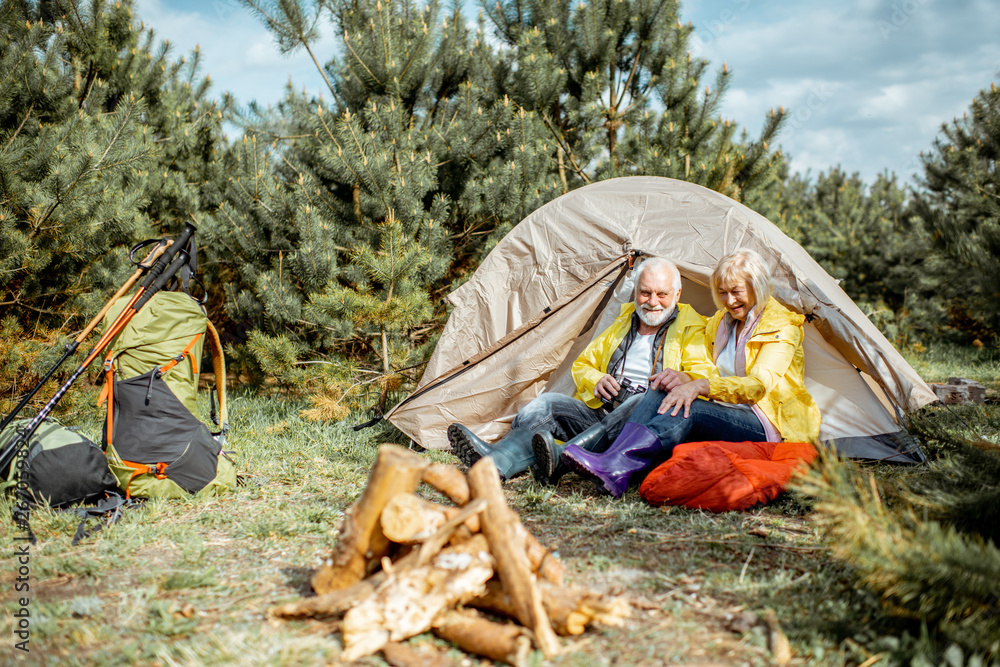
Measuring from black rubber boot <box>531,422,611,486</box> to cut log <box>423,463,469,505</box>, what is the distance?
104 centimetres

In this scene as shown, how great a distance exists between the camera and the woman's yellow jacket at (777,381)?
3.12 m

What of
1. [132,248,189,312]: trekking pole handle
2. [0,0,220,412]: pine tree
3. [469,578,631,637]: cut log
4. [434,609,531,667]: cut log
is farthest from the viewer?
[0,0,220,412]: pine tree

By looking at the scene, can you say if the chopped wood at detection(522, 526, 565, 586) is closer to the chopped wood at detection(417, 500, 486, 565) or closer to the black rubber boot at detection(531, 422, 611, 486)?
the chopped wood at detection(417, 500, 486, 565)

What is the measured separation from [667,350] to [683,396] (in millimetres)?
501

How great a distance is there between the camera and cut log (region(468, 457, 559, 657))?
1689 mm

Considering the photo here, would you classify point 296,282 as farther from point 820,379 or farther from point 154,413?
point 820,379

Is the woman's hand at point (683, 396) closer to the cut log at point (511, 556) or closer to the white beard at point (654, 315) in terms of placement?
→ the white beard at point (654, 315)

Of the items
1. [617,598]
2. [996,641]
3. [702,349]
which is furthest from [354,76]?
[996,641]

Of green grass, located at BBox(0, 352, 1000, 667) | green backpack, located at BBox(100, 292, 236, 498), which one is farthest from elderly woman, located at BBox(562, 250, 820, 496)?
green backpack, located at BBox(100, 292, 236, 498)

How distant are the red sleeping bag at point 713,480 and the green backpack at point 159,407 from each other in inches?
82.1

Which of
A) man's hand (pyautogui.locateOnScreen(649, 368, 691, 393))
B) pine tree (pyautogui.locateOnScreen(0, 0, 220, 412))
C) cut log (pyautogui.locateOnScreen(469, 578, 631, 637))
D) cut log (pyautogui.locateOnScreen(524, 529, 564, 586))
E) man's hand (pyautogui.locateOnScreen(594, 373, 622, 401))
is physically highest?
pine tree (pyautogui.locateOnScreen(0, 0, 220, 412))

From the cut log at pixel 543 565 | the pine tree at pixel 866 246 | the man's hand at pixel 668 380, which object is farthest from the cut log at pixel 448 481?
the pine tree at pixel 866 246

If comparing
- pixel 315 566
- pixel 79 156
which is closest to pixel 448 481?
pixel 315 566

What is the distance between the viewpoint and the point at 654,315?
3.62 metres
